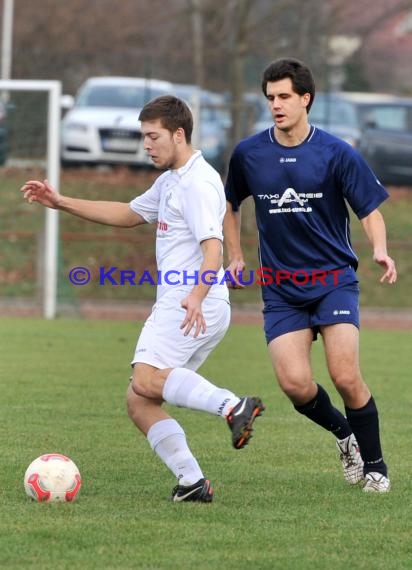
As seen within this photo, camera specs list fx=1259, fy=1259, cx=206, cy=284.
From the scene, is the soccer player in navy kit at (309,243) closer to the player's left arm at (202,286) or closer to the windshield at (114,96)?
the player's left arm at (202,286)

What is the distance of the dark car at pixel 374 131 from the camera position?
21141 millimetres

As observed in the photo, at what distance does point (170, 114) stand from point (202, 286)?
0.81 m

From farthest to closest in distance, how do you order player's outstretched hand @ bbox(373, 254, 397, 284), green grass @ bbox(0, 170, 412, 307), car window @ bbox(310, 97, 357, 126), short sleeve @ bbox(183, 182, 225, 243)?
car window @ bbox(310, 97, 357, 126)
green grass @ bbox(0, 170, 412, 307)
player's outstretched hand @ bbox(373, 254, 397, 284)
short sleeve @ bbox(183, 182, 225, 243)

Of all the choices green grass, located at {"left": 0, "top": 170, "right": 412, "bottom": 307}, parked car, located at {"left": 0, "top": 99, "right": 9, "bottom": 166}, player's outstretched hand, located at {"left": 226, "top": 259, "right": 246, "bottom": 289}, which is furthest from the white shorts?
parked car, located at {"left": 0, "top": 99, "right": 9, "bottom": 166}

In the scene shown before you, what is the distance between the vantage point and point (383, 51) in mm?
44656

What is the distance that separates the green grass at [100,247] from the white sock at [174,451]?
37.8ft

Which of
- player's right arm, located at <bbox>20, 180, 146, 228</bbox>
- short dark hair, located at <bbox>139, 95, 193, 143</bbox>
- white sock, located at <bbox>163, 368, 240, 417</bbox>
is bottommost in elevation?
white sock, located at <bbox>163, 368, 240, 417</bbox>

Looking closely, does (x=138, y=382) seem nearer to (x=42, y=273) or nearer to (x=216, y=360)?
(x=216, y=360)

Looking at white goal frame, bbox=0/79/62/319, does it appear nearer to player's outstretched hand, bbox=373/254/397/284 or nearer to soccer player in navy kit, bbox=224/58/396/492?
soccer player in navy kit, bbox=224/58/396/492

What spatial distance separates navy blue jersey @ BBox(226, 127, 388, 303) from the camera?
6148 millimetres

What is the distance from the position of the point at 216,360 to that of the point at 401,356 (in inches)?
84.8

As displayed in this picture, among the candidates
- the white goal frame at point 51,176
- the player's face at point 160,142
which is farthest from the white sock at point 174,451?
the white goal frame at point 51,176

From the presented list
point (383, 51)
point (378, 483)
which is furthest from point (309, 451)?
point (383, 51)

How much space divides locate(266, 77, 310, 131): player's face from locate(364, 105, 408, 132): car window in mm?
15586
